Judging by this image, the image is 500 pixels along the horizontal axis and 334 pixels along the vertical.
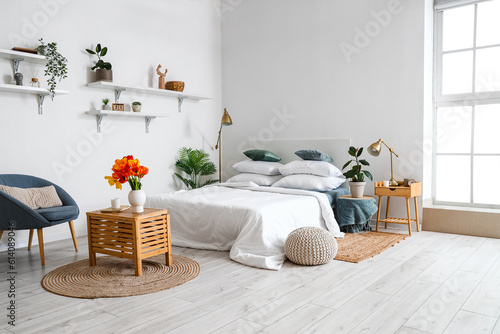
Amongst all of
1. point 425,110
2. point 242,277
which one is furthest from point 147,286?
point 425,110

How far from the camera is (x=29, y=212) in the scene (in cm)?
315

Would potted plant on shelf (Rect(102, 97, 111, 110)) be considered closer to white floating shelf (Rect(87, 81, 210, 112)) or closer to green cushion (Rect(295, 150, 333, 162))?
white floating shelf (Rect(87, 81, 210, 112))

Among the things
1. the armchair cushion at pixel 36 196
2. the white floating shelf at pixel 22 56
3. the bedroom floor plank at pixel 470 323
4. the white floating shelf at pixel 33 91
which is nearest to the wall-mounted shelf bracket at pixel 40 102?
the white floating shelf at pixel 33 91

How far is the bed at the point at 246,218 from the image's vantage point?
11.0ft

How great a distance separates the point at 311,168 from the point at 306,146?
2.21ft

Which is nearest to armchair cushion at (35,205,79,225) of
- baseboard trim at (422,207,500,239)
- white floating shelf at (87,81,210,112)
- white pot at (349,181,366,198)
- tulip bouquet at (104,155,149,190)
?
tulip bouquet at (104,155,149,190)

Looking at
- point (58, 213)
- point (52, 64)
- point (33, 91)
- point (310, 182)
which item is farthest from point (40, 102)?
point (310, 182)

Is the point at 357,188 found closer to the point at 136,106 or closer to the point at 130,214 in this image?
the point at 130,214

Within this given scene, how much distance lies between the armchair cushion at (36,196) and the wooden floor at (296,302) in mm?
480

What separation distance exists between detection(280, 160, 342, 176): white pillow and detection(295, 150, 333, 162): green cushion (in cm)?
8

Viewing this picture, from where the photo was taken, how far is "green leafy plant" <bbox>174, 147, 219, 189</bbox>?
17.8 ft

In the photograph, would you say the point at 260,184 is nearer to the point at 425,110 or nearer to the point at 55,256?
Result: the point at 425,110

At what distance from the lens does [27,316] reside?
2293 millimetres

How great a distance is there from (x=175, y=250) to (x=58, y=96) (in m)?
1.95
